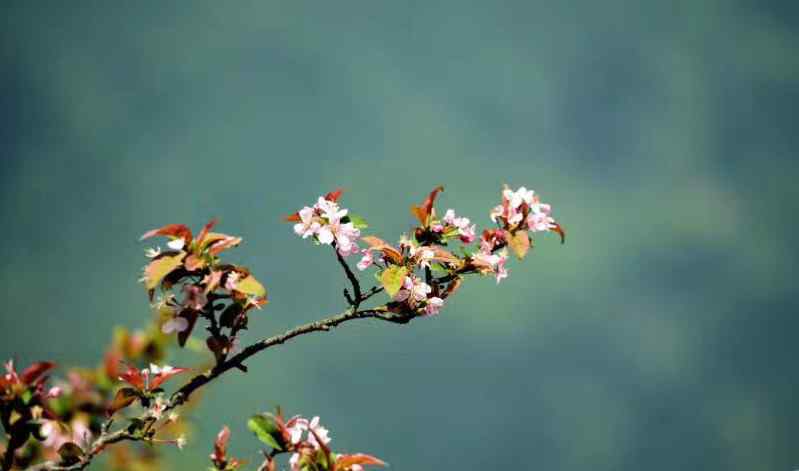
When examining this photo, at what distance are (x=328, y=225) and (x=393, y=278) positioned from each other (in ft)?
1.47

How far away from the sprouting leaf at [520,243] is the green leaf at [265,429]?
1454 millimetres

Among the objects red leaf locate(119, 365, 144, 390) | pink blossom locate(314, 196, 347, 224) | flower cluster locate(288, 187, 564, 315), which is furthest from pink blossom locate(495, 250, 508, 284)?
red leaf locate(119, 365, 144, 390)

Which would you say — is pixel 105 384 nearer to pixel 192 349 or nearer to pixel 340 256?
pixel 192 349

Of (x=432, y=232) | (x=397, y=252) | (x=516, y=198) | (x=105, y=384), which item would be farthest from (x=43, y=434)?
(x=516, y=198)

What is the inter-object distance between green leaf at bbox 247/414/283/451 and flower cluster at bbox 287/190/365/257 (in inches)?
38.5

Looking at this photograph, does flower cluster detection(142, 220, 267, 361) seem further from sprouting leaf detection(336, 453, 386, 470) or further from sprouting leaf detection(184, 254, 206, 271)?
sprouting leaf detection(336, 453, 386, 470)

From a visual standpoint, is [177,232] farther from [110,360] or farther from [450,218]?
[450,218]

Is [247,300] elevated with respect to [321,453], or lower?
elevated

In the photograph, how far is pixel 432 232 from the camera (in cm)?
383

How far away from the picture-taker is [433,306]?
359 cm

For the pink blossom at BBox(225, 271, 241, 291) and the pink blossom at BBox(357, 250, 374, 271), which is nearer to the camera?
the pink blossom at BBox(225, 271, 241, 291)

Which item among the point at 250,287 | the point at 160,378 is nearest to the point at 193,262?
the point at 250,287

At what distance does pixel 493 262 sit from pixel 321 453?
54.3 inches

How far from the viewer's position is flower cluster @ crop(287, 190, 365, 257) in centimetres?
361
